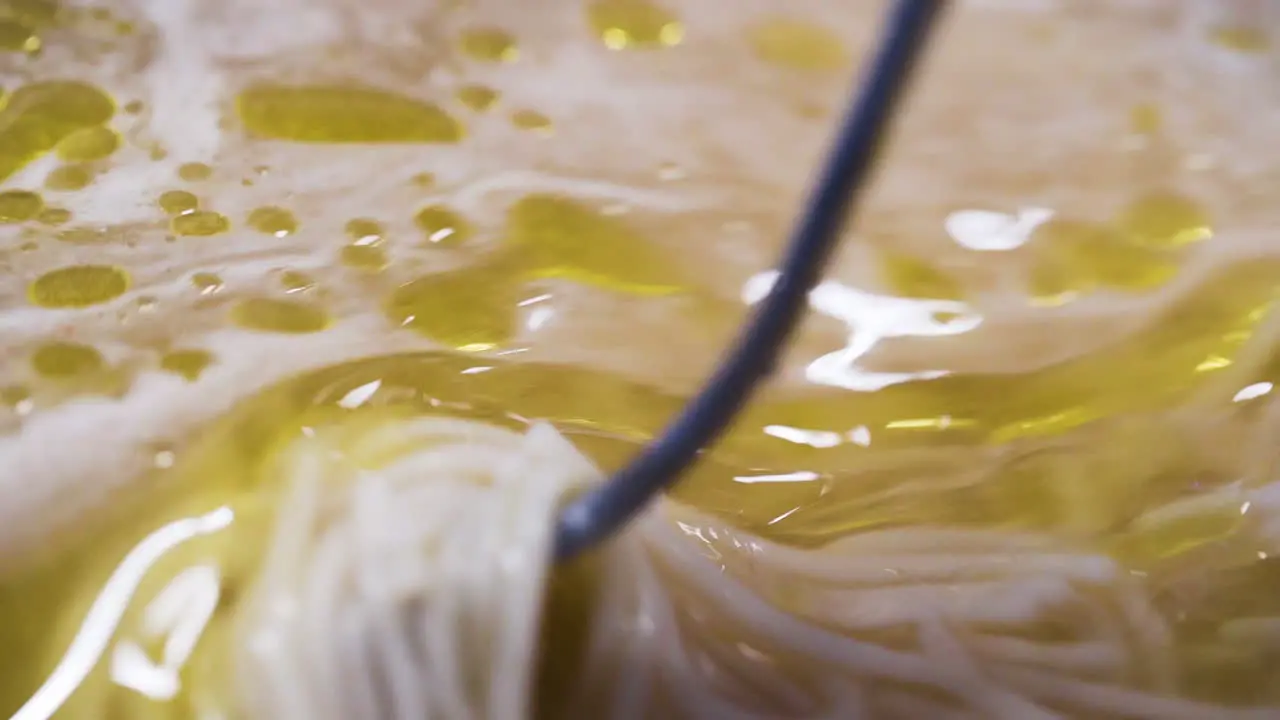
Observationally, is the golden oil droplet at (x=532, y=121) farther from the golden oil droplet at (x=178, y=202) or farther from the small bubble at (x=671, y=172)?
the golden oil droplet at (x=178, y=202)

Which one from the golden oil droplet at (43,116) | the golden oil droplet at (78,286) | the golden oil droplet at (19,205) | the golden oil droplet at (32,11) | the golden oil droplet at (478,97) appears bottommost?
the golden oil droplet at (78,286)

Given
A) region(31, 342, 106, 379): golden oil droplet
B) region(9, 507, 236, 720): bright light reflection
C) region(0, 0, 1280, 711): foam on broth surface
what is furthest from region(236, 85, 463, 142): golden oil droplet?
region(9, 507, 236, 720): bright light reflection

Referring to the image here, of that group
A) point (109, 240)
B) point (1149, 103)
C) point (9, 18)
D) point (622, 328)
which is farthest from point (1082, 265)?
point (9, 18)

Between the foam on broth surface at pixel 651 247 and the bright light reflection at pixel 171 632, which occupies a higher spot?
the foam on broth surface at pixel 651 247

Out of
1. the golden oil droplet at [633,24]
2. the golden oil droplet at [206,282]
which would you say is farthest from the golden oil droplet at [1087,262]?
the golden oil droplet at [206,282]

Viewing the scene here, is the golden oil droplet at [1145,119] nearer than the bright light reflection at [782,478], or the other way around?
the bright light reflection at [782,478]

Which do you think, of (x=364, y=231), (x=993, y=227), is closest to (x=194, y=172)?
(x=364, y=231)

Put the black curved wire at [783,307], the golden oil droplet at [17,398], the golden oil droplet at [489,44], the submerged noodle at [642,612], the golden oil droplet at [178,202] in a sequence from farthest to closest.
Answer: the golden oil droplet at [489,44], the golden oil droplet at [178,202], the golden oil droplet at [17,398], the submerged noodle at [642,612], the black curved wire at [783,307]
